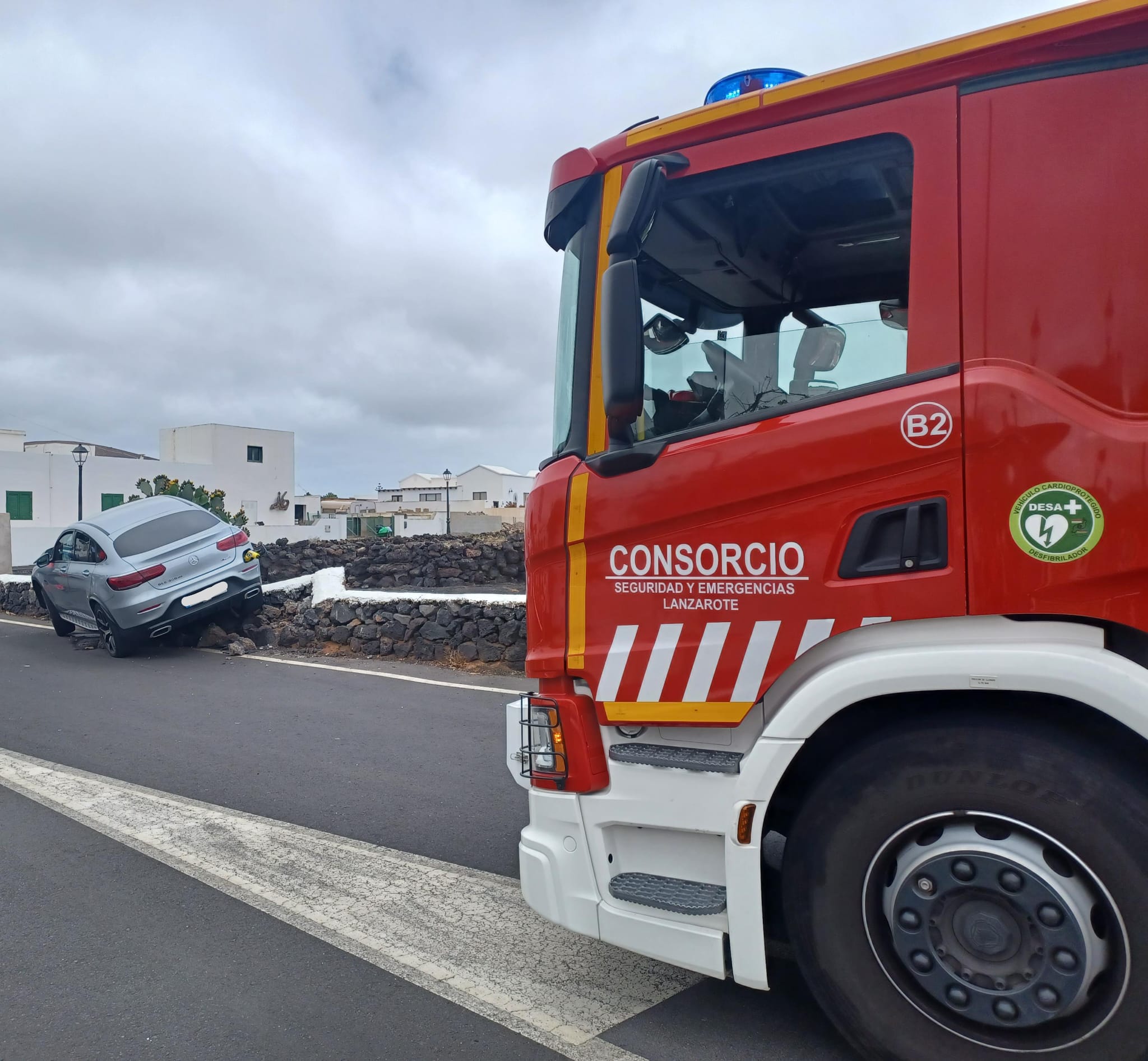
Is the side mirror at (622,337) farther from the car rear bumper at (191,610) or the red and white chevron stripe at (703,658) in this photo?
the car rear bumper at (191,610)

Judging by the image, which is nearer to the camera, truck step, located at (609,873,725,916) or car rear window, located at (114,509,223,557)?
truck step, located at (609,873,725,916)

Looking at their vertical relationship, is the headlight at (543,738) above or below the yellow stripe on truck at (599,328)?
below

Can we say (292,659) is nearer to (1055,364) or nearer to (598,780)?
(598,780)

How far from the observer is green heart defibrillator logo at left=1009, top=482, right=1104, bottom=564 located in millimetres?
2258

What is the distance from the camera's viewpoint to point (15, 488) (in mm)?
44812

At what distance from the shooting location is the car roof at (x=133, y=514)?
464 inches

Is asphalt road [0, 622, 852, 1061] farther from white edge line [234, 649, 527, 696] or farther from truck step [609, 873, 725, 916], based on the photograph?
white edge line [234, 649, 527, 696]

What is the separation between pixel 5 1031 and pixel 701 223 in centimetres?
347

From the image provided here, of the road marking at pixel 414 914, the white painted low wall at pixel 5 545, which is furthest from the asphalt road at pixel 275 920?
the white painted low wall at pixel 5 545

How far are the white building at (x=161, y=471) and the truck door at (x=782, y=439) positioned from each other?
40708 millimetres

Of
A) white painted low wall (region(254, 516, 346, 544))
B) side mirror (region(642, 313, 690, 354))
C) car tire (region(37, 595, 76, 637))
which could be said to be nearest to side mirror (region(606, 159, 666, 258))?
side mirror (region(642, 313, 690, 354))

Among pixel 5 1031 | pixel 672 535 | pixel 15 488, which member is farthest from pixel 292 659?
pixel 15 488

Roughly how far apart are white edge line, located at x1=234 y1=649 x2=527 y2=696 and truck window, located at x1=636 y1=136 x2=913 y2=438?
17.6 ft

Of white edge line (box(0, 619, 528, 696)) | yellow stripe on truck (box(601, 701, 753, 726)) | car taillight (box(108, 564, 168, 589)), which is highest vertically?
car taillight (box(108, 564, 168, 589))
